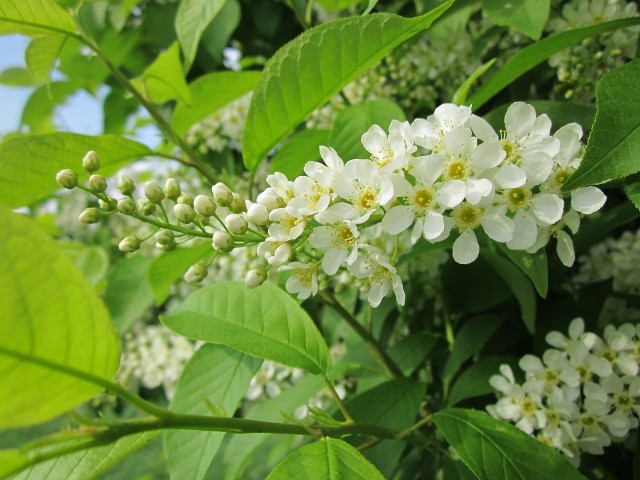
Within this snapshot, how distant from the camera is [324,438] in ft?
3.82

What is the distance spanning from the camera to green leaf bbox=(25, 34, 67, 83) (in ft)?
6.15

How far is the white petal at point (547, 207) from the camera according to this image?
3.81 feet

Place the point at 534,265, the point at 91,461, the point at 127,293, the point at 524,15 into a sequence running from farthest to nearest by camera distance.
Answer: the point at 127,293, the point at 524,15, the point at 534,265, the point at 91,461

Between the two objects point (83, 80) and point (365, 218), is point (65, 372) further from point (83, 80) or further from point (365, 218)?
point (83, 80)

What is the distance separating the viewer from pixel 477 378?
5.82ft

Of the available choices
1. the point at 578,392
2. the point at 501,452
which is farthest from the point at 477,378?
the point at 501,452

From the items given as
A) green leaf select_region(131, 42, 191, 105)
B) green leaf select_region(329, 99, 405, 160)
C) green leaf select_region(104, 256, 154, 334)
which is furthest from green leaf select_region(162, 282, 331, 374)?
green leaf select_region(104, 256, 154, 334)

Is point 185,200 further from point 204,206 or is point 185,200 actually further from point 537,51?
point 537,51

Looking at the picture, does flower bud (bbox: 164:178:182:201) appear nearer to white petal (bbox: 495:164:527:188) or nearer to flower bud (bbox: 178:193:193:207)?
flower bud (bbox: 178:193:193:207)

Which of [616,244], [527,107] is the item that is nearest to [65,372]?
[527,107]

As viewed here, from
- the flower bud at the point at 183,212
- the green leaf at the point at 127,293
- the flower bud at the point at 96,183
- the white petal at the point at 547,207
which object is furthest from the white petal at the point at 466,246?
the green leaf at the point at 127,293

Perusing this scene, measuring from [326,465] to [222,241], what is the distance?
487 millimetres

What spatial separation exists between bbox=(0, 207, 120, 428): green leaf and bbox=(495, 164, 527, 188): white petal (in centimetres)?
75

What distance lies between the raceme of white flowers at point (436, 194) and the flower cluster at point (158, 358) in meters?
1.89
